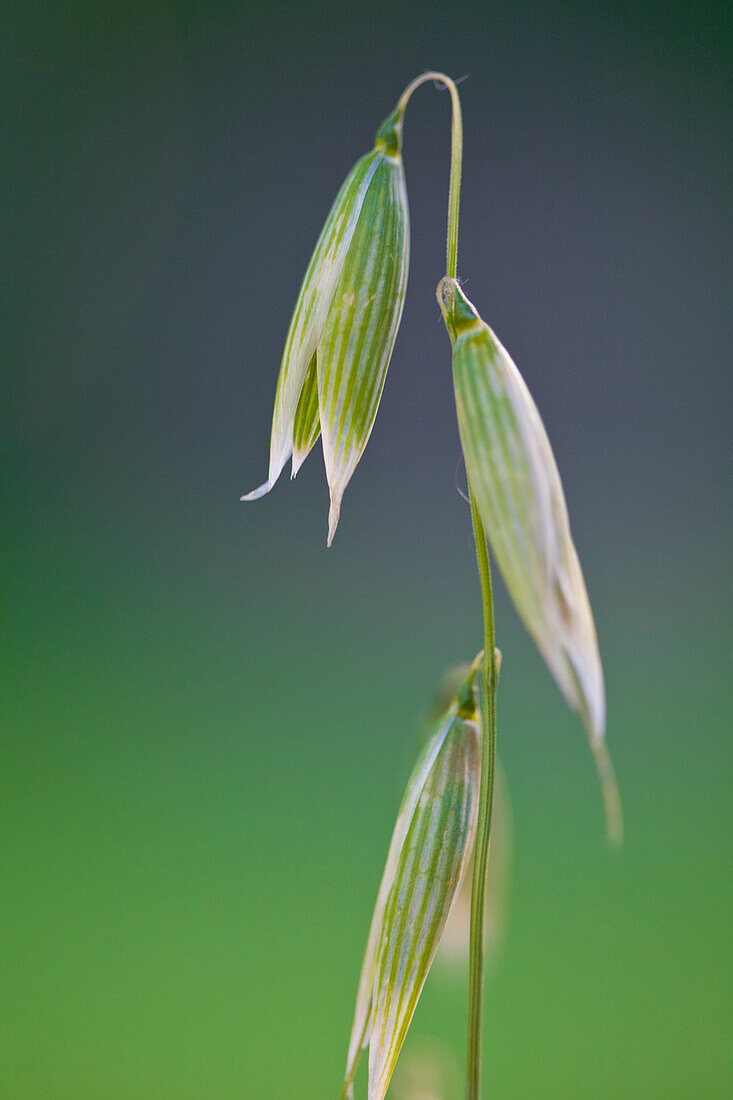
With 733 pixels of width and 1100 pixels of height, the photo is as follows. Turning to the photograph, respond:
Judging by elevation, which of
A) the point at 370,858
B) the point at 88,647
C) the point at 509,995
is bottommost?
the point at 509,995

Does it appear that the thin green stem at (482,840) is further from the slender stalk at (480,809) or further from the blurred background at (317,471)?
the blurred background at (317,471)

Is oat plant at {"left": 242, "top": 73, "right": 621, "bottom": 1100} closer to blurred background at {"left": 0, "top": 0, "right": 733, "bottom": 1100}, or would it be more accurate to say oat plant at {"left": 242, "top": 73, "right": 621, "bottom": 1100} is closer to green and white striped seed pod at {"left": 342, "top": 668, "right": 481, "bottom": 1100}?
green and white striped seed pod at {"left": 342, "top": 668, "right": 481, "bottom": 1100}

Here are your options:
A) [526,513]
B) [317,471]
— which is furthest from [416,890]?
[317,471]

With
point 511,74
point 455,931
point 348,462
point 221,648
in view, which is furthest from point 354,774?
point 511,74

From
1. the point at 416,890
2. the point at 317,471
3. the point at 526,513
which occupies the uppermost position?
the point at 317,471

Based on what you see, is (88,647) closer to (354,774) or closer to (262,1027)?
(354,774)

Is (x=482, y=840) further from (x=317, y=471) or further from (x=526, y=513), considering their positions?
(x=317, y=471)

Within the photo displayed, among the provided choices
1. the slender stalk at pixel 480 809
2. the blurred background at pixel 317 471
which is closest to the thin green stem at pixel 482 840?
the slender stalk at pixel 480 809

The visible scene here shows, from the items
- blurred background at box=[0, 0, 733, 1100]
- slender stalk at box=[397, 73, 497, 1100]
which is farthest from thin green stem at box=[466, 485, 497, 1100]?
blurred background at box=[0, 0, 733, 1100]
